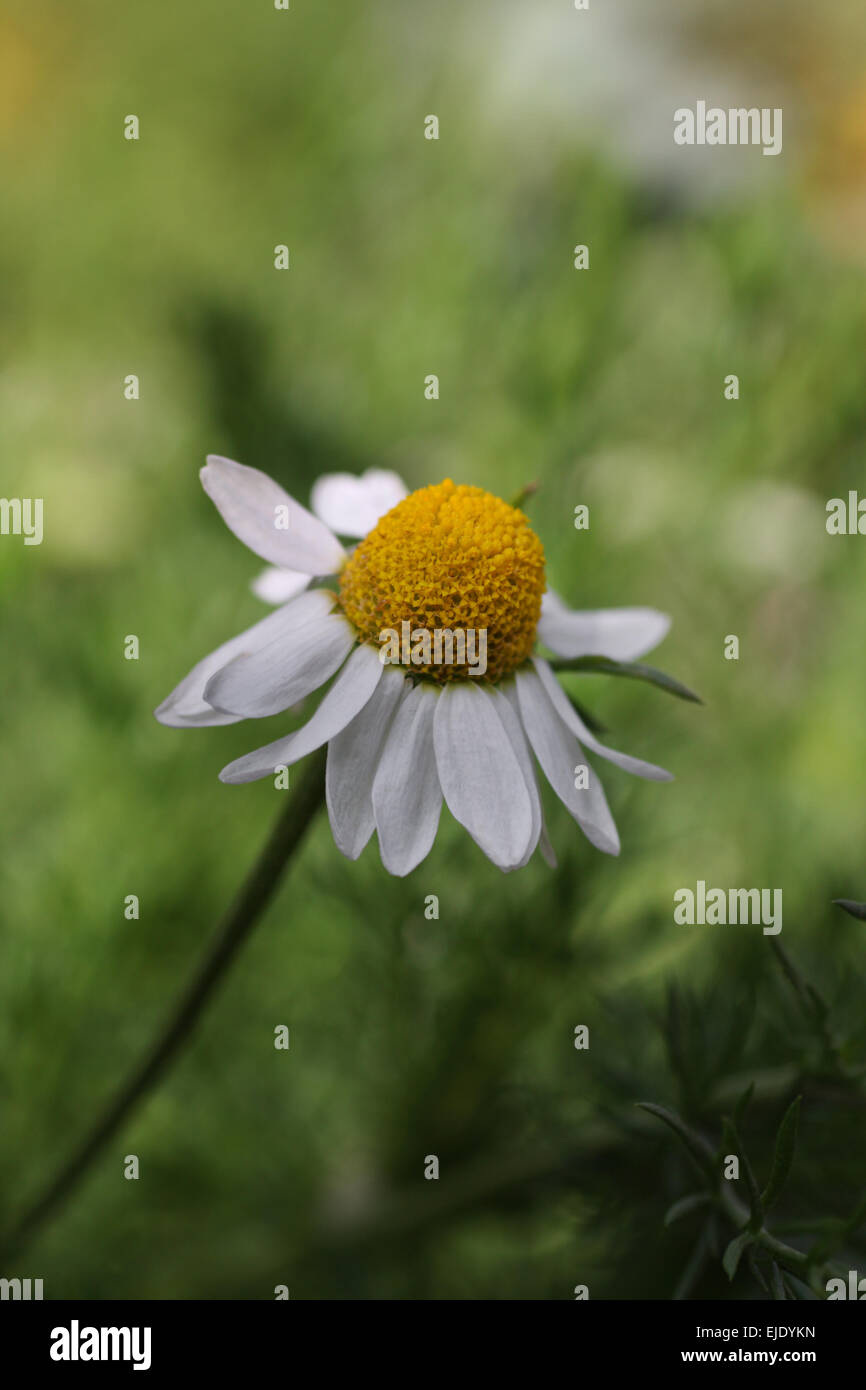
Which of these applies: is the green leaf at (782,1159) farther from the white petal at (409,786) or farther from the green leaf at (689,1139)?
the white petal at (409,786)

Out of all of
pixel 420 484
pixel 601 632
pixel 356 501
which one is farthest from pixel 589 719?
pixel 420 484

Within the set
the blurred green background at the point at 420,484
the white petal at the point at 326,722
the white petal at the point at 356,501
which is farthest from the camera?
the blurred green background at the point at 420,484

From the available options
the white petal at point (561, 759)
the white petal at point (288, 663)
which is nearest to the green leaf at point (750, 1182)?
the white petal at point (561, 759)

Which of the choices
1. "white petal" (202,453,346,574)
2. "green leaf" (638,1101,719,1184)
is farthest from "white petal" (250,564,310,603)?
"green leaf" (638,1101,719,1184)

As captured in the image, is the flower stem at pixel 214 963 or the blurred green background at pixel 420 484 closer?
the flower stem at pixel 214 963

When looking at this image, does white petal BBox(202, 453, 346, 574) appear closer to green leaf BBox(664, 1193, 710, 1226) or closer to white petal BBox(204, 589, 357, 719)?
white petal BBox(204, 589, 357, 719)

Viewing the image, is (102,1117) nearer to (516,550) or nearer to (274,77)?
(516,550)

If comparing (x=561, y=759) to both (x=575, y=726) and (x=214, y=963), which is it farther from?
(x=214, y=963)

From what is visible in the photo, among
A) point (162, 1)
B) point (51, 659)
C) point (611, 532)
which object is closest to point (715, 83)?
point (162, 1)
